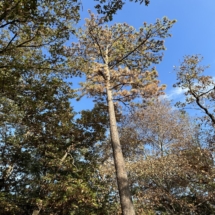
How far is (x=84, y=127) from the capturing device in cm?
869

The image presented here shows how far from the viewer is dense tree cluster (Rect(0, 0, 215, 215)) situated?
216 inches

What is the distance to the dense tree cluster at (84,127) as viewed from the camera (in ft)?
18.0

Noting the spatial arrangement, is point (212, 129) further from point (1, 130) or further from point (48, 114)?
point (1, 130)

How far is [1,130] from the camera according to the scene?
9812 mm

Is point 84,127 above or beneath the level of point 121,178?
above

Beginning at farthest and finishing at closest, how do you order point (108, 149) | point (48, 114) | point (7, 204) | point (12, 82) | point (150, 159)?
point (108, 149)
point (150, 159)
point (48, 114)
point (7, 204)
point (12, 82)

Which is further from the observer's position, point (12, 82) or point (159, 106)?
point (159, 106)

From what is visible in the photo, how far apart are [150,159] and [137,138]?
121 inches

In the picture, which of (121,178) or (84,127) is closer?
(121,178)

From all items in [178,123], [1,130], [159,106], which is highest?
[159,106]

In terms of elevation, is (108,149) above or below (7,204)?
above

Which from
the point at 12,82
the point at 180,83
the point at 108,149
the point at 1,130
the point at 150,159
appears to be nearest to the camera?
the point at 12,82

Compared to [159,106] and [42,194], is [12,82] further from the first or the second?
[159,106]

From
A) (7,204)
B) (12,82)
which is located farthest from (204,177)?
(12,82)
